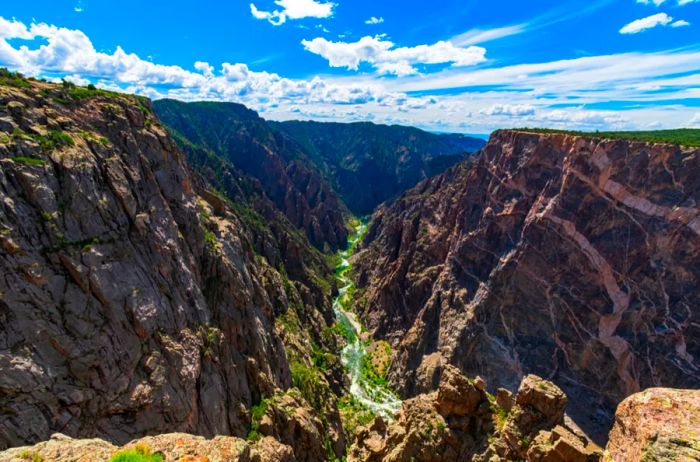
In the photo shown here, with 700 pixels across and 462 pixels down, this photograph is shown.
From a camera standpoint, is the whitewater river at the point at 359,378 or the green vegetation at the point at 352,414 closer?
the green vegetation at the point at 352,414

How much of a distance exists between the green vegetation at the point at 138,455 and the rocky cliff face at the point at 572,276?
66178 mm

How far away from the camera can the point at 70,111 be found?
38406 millimetres

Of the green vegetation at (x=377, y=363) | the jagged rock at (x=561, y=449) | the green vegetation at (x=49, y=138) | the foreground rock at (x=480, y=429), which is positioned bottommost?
the green vegetation at (x=377, y=363)

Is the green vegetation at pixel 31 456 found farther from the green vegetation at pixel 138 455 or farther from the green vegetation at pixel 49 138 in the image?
the green vegetation at pixel 49 138

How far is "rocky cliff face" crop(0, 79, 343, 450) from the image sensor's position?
86.2 ft

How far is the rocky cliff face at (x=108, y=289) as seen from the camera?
2628cm

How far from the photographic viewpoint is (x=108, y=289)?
31.8 metres

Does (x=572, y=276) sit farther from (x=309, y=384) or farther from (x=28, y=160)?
(x=28, y=160)

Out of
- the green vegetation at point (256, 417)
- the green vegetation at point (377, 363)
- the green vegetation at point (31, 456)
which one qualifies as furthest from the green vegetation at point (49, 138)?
the green vegetation at point (377, 363)

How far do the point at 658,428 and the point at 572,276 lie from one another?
60656 mm

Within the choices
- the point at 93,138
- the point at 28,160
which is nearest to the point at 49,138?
the point at 28,160

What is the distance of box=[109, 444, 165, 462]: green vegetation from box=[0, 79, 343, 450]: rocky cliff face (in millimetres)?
15549

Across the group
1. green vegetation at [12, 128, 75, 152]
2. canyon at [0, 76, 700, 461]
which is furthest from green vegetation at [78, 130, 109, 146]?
green vegetation at [12, 128, 75, 152]

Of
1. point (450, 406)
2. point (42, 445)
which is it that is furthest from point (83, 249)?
point (450, 406)
